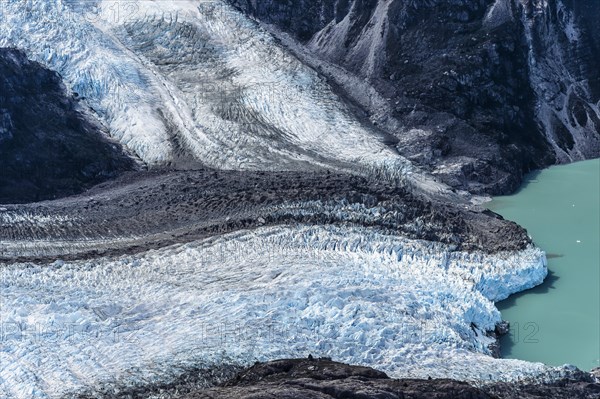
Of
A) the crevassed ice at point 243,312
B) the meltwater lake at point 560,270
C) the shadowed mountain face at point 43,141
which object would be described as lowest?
the meltwater lake at point 560,270

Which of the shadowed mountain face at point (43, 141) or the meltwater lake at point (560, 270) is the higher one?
the shadowed mountain face at point (43, 141)

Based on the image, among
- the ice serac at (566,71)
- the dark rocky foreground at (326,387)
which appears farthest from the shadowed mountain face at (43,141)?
the ice serac at (566,71)

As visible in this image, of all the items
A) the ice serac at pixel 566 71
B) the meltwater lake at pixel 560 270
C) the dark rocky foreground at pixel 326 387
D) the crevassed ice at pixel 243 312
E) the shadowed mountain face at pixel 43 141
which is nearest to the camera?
the dark rocky foreground at pixel 326 387

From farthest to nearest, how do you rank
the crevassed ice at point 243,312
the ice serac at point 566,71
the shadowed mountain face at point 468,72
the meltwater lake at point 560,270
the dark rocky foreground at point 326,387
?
the ice serac at point 566,71 → the shadowed mountain face at point 468,72 → the meltwater lake at point 560,270 → the crevassed ice at point 243,312 → the dark rocky foreground at point 326,387

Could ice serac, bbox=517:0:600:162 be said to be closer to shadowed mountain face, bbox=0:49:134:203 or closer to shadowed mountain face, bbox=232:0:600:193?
shadowed mountain face, bbox=232:0:600:193

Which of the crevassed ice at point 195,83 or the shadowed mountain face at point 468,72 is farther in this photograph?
the shadowed mountain face at point 468,72

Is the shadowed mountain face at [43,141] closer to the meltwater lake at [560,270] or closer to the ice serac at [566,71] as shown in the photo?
the meltwater lake at [560,270]

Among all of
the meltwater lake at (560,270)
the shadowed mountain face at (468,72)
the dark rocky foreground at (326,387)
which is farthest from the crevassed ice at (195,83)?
the dark rocky foreground at (326,387)

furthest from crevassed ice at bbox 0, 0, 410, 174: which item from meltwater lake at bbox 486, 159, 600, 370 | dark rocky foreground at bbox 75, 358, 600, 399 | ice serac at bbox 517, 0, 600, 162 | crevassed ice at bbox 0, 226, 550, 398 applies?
dark rocky foreground at bbox 75, 358, 600, 399
